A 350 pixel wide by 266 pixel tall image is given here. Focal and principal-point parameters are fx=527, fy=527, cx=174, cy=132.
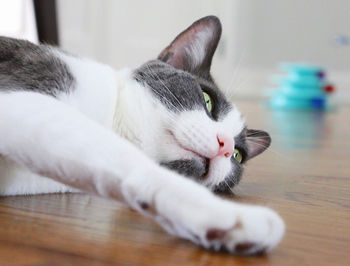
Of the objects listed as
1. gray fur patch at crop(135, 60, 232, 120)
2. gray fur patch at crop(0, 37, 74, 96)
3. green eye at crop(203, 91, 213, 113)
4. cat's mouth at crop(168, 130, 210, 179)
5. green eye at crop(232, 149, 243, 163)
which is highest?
gray fur patch at crop(0, 37, 74, 96)

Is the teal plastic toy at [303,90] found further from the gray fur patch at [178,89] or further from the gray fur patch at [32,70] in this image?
the gray fur patch at [32,70]

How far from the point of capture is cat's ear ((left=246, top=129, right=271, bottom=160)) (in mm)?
1580

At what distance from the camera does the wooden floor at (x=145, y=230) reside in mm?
803

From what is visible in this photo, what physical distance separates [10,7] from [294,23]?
362 centimetres

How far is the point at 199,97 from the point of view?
1.32 metres

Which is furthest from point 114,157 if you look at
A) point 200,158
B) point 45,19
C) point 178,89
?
point 45,19

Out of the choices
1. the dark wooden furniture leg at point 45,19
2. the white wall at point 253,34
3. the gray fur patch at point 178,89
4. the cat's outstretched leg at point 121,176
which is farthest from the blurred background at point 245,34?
the cat's outstretched leg at point 121,176

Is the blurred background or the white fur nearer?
the white fur

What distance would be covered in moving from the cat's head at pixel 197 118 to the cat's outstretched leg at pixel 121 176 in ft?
0.92

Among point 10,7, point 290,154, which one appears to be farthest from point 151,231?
point 10,7

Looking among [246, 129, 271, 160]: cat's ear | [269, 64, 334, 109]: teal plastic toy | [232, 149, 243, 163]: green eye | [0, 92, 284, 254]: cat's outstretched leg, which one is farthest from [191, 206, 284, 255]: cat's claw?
[269, 64, 334, 109]: teal plastic toy

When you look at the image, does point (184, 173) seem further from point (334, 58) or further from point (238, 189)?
point (334, 58)

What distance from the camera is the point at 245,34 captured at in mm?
6207

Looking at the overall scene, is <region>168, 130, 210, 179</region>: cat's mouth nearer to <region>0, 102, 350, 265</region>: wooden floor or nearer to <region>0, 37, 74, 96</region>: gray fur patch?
<region>0, 102, 350, 265</region>: wooden floor
